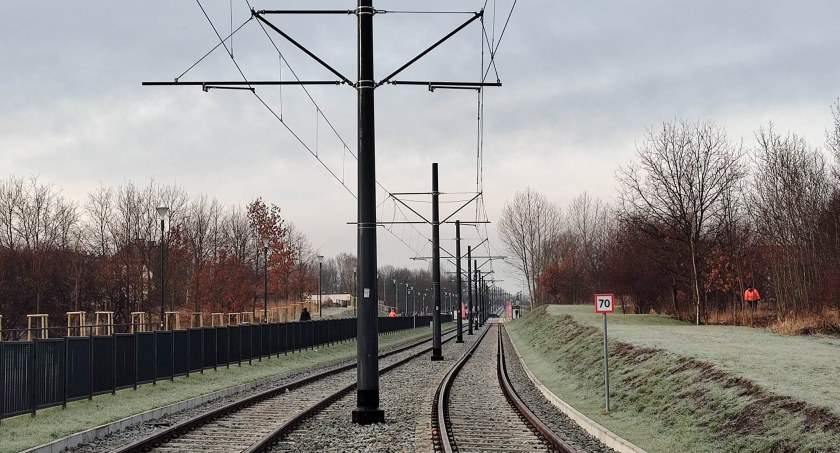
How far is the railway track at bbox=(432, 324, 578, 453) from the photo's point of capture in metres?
13.5

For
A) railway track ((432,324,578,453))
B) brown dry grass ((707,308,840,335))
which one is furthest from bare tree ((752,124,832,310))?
railway track ((432,324,578,453))

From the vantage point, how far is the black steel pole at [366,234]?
1620cm

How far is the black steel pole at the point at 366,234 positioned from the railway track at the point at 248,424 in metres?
1.42

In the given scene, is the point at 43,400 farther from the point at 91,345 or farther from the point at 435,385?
the point at 435,385

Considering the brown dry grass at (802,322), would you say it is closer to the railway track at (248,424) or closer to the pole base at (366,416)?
the railway track at (248,424)

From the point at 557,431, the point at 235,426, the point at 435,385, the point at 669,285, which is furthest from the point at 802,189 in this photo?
the point at 235,426

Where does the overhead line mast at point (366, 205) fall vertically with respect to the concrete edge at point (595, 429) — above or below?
above

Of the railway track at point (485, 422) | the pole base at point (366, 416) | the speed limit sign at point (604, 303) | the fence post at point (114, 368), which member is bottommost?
the railway track at point (485, 422)

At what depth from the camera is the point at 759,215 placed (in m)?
43.5

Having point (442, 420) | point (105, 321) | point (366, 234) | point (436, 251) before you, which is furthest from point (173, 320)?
point (442, 420)

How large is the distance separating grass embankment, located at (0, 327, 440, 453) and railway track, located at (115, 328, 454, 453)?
1481mm

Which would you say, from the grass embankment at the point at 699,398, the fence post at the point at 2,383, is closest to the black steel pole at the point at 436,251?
the grass embankment at the point at 699,398

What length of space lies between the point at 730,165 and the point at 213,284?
4234 centimetres

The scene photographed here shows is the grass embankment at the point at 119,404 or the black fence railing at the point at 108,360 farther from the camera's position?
the black fence railing at the point at 108,360
